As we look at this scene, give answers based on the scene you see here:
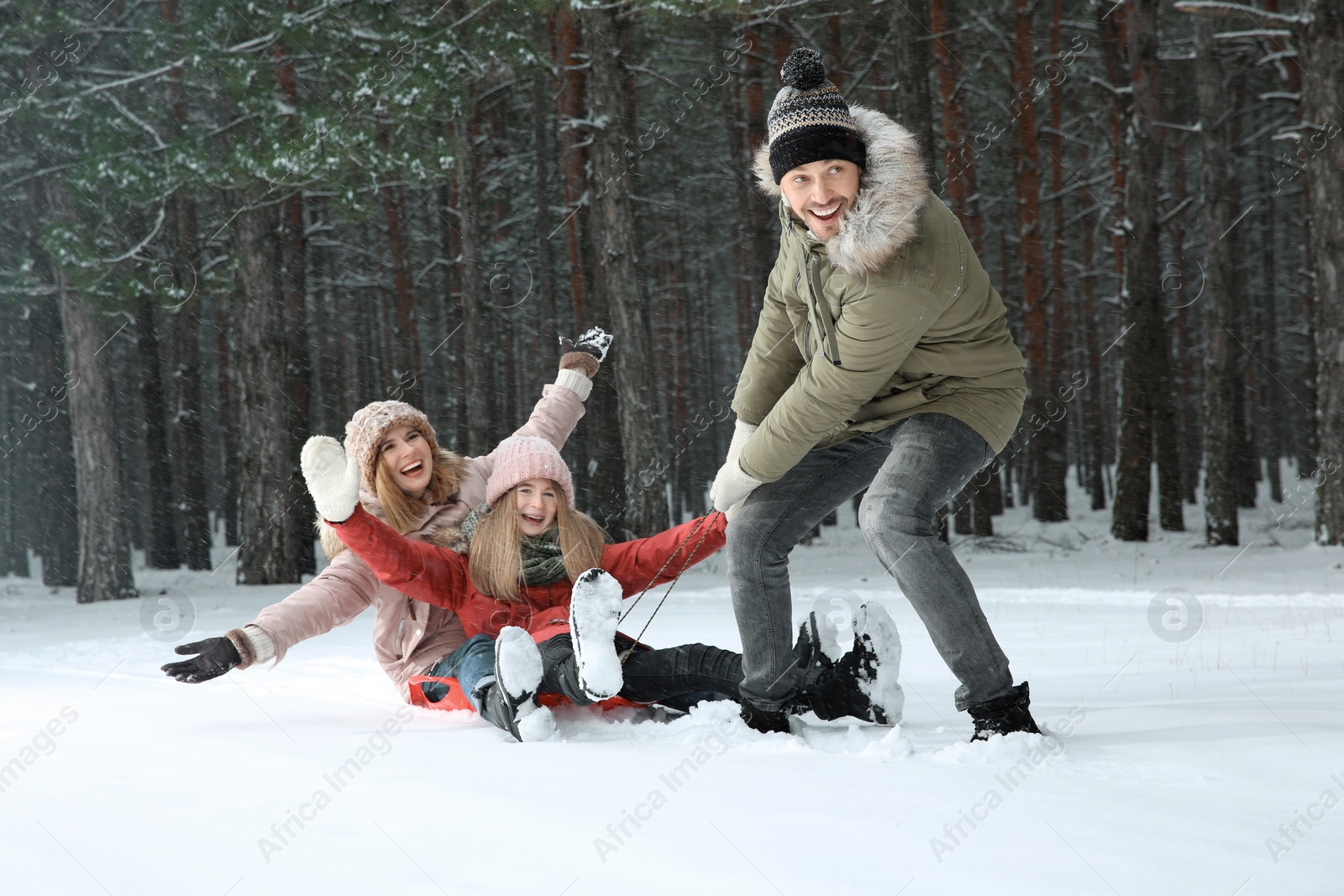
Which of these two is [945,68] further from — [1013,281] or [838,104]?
[838,104]

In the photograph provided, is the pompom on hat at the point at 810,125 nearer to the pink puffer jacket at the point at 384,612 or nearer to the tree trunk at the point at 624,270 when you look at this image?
the pink puffer jacket at the point at 384,612

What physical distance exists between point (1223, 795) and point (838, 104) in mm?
1739

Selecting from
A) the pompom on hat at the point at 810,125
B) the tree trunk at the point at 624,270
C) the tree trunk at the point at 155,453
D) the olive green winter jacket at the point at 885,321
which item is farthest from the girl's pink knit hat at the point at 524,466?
the tree trunk at the point at 155,453

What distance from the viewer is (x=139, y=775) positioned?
2205 mm

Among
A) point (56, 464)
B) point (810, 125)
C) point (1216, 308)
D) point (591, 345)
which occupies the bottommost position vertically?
point (56, 464)

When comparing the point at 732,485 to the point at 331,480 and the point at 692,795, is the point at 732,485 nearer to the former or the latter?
the point at 692,795

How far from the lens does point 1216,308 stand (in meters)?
11.1

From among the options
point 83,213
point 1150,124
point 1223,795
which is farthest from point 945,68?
point 1223,795

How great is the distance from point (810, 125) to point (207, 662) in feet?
7.33

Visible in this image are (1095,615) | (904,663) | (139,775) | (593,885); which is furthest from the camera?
(1095,615)

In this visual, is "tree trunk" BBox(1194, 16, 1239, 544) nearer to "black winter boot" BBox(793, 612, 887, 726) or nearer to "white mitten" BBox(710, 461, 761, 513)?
"black winter boot" BBox(793, 612, 887, 726)

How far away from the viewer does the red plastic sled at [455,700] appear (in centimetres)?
306

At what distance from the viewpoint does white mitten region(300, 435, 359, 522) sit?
2.96 m

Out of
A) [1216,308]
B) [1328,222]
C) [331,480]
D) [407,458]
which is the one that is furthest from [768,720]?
[1216,308]
